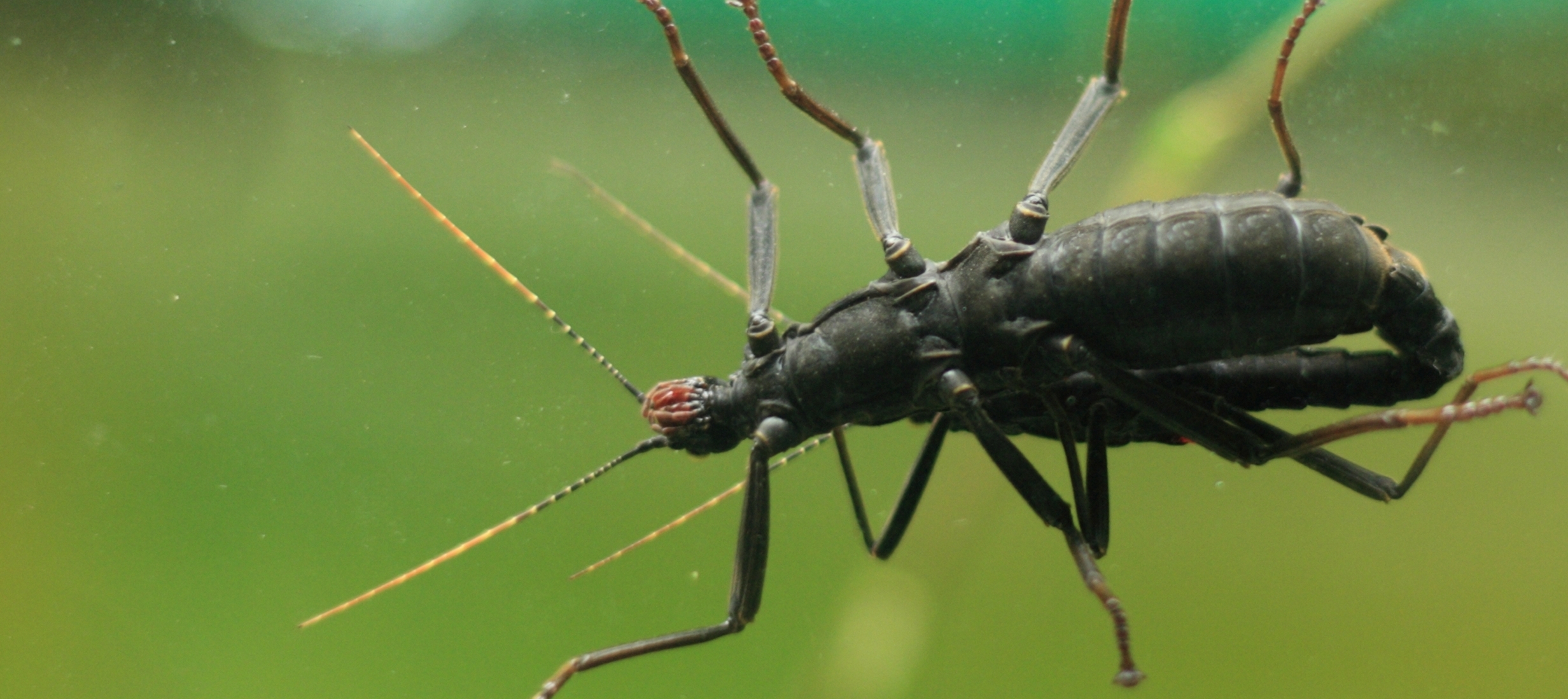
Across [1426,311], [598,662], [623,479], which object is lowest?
[623,479]

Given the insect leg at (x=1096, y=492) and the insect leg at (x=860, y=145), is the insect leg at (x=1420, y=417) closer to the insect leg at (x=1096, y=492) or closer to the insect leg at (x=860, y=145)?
the insect leg at (x=1096, y=492)

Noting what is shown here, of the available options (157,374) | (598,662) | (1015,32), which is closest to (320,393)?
(157,374)

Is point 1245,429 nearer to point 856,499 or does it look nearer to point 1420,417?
point 1420,417

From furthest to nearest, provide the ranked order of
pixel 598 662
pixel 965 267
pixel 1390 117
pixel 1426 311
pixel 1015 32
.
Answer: pixel 1015 32 < pixel 1390 117 < pixel 598 662 < pixel 965 267 < pixel 1426 311

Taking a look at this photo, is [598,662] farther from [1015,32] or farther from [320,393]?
[1015,32]

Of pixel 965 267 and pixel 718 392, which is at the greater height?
pixel 965 267

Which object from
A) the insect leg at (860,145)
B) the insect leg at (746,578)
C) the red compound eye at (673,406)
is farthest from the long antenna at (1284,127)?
the red compound eye at (673,406)

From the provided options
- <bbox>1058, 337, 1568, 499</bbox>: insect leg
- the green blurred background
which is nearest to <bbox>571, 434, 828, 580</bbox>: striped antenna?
the green blurred background
